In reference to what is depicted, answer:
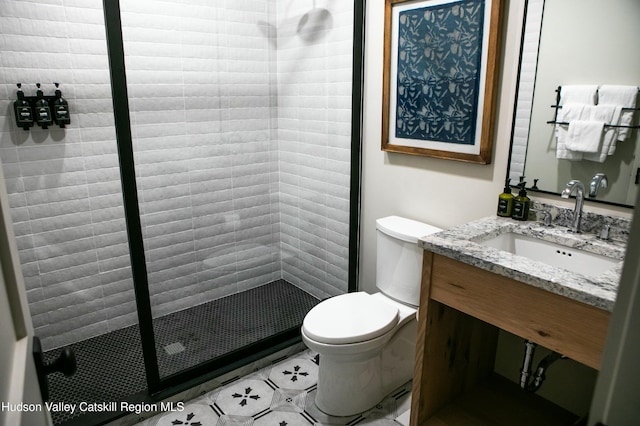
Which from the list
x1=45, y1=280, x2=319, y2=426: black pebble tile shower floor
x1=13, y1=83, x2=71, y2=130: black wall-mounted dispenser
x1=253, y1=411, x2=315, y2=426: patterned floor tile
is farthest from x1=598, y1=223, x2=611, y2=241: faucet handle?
x1=13, y1=83, x2=71, y2=130: black wall-mounted dispenser

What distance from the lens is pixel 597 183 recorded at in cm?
168

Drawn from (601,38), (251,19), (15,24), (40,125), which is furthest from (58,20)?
(601,38)

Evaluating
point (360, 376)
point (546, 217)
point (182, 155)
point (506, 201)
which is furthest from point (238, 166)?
point (546, 217)

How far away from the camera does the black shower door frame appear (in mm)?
1760

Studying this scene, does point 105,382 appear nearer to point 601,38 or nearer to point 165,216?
point 165,216

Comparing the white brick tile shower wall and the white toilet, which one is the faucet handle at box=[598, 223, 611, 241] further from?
the white brick tile shower wall

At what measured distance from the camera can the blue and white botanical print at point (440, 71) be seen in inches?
77.0

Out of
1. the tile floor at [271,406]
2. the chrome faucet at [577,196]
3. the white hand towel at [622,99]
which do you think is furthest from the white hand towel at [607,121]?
the tile floor at [271,406]

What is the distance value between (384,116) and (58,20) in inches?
67.3

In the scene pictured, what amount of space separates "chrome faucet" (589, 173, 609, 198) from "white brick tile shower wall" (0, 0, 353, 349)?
133 cm

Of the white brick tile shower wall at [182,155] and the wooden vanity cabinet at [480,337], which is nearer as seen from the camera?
the wooden vanity cabinet at [480,337]

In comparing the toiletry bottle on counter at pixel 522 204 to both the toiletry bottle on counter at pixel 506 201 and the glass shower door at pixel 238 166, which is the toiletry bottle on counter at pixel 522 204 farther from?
the glass shower door at pixel 238 166

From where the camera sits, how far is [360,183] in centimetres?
265

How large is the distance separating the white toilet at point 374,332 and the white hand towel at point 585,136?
70 centimetres
